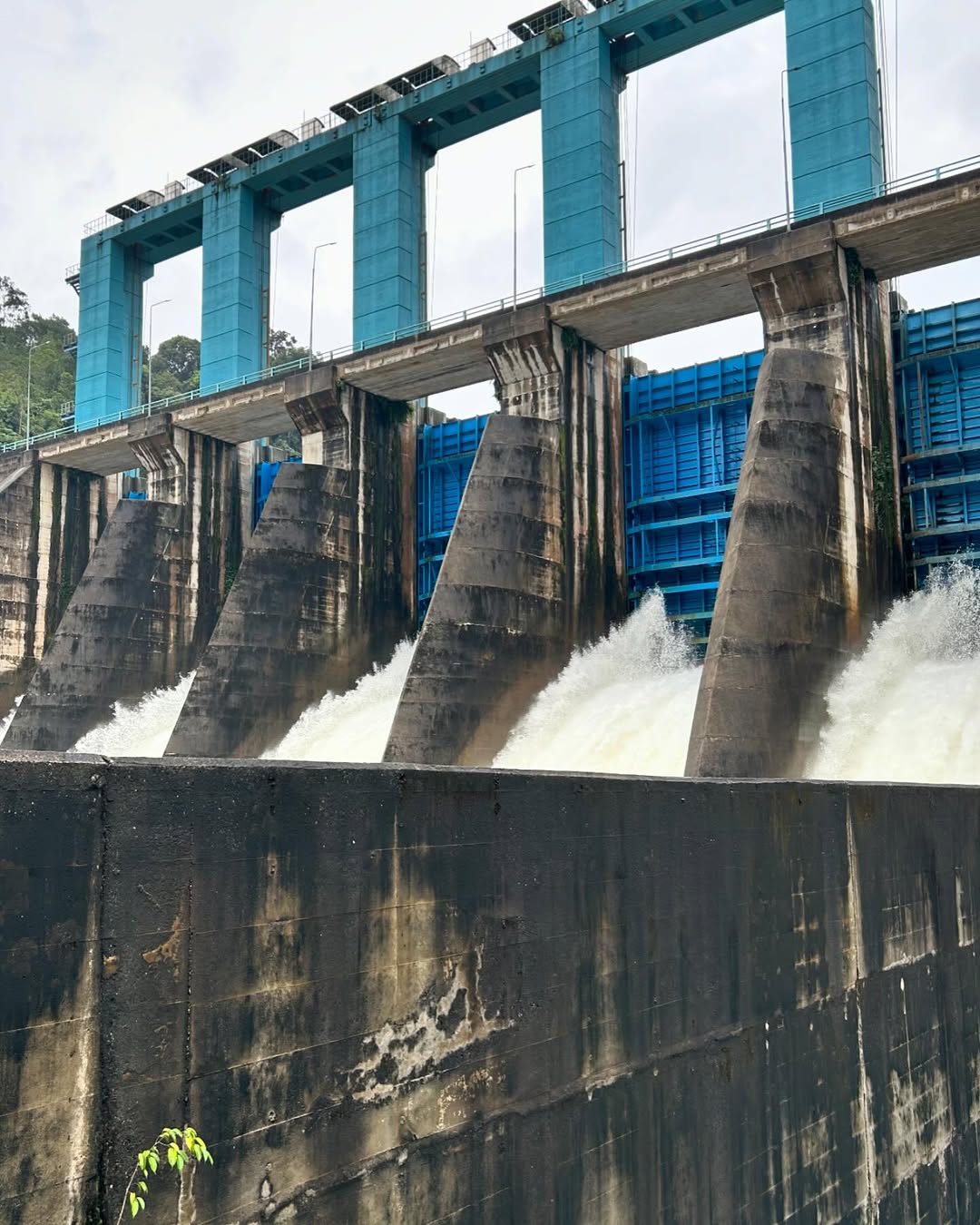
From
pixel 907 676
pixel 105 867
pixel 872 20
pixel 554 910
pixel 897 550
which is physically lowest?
pixel 554 910

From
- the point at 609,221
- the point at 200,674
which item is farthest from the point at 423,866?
the point at 609,221

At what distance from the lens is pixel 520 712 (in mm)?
21453

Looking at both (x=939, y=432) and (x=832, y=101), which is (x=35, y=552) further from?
(x=939, y=432)

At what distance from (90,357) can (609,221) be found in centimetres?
1905

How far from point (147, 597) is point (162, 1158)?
85.6 ft

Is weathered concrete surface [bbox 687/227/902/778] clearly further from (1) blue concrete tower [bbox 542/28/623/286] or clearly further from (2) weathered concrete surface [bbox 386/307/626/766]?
(1) blue concrete tower [bbox 542/28/623/286]

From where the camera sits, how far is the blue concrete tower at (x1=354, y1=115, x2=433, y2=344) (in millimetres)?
29781

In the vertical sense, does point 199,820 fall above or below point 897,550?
below

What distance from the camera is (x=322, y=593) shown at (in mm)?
26078

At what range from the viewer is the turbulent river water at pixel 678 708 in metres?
16.7

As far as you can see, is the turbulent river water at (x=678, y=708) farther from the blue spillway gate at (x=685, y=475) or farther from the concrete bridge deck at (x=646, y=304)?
the concrete bridge deck at (x=646, y=304)

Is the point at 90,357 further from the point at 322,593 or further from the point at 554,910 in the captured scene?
the point at 554,910

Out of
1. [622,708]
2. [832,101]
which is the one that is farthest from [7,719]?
[832,101]

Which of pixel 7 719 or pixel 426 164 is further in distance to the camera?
pixel 7 719
